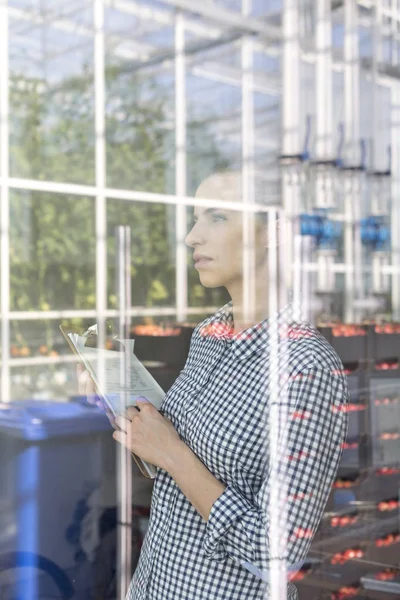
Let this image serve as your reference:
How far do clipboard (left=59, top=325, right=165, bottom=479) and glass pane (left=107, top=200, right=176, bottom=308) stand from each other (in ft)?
8.30

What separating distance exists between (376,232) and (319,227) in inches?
16.2

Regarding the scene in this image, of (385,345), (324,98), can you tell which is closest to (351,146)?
(324,98)

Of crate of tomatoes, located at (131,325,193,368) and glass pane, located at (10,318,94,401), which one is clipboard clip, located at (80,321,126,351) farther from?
glass pane, located at (10,318,94,401)

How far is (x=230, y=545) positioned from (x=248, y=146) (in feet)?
10.0

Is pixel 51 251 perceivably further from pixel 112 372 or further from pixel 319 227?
pixel 112 372

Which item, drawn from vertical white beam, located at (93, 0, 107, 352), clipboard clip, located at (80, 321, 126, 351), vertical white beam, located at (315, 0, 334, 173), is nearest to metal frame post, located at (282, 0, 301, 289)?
vertical white beam, located at (315, 0, 334, 173)

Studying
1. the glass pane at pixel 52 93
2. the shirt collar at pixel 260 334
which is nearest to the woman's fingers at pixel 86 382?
the shirt collar at pixel 260 334

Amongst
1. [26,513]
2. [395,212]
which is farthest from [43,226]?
[26,513]

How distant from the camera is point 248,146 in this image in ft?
12.5

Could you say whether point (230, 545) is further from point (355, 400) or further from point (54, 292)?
point (54, 292)

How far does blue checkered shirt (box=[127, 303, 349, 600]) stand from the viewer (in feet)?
3.01

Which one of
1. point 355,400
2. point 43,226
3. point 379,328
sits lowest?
point 355,400

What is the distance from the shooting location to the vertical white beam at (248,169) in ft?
3.43

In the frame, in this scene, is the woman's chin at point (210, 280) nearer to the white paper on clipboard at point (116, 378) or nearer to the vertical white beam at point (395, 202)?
the white paper on clipboard at point (116, 378)
